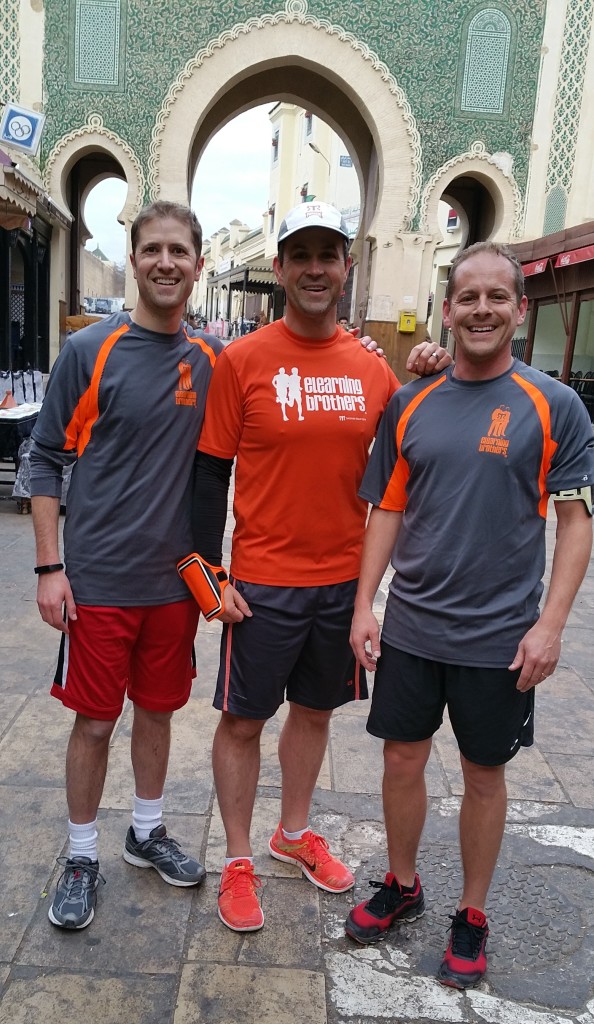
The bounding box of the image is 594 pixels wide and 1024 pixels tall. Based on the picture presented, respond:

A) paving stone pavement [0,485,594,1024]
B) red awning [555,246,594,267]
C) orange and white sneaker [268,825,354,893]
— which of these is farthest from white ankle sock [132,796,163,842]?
red awning [555,246,594,267]

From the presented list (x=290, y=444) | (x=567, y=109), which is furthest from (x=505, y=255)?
(x=567, y=109)

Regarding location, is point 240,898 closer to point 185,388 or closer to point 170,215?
point 185,388

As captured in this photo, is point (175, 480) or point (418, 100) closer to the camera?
point (175, 480)

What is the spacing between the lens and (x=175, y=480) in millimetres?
2385

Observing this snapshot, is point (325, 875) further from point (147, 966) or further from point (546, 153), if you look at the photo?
point (546, 153)

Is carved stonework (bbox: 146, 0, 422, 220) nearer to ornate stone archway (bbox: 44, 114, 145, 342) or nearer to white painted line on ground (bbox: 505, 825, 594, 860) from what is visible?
ornate stone archway (bbox: 44, 114, 145, 342)

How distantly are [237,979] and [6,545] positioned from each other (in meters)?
4.97

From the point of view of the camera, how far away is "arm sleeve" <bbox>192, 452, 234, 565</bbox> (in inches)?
93.0

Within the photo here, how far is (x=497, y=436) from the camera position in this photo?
210cm

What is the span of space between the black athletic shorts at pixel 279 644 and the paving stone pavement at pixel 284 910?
65 centimetres

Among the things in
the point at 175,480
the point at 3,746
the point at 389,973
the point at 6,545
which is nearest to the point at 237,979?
the point at 389,973

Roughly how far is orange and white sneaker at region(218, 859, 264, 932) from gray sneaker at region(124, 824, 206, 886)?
0.32 feet

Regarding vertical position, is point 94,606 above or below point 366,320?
below

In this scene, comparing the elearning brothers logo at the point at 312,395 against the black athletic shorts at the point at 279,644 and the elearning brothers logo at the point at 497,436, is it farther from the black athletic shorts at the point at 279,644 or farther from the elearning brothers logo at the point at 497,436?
the black athletic shorts at the point at 279,644
